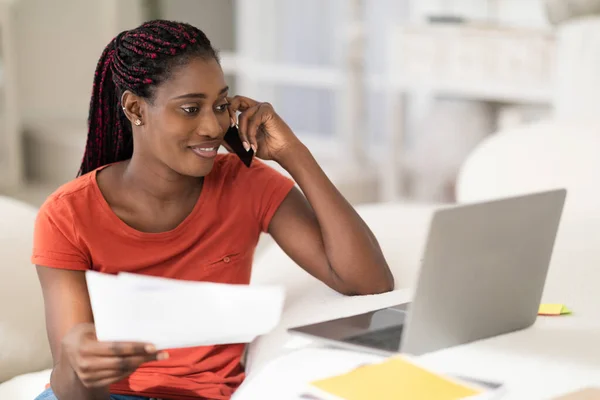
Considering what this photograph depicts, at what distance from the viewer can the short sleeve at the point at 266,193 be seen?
5.30 feet

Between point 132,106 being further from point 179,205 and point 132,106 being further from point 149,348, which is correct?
point 149,348

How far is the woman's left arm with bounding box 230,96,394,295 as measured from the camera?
1567mm

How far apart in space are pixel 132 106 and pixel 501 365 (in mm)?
707

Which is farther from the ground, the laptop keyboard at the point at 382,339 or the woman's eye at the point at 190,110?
the woman's eye at the point at 190,110

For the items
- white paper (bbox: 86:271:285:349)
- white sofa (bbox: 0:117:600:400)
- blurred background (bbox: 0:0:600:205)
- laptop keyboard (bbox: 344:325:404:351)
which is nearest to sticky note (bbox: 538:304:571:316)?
white sofa (bbox: 0:117:600:400)

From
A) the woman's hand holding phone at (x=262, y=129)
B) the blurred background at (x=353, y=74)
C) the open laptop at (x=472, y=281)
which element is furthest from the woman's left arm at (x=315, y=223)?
the blurred background at (x=353, y=74)

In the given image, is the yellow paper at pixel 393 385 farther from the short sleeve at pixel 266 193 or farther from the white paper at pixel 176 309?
the short sleeve at pixel 266 193

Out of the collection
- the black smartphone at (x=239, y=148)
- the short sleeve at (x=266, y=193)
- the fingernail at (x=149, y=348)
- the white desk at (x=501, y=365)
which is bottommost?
the white desk at (x=501, y=365)

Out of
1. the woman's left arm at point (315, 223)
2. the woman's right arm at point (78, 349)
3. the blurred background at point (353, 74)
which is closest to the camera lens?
the woman's right arm at point (78, 349)

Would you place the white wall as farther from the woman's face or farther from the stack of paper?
the stack of paper

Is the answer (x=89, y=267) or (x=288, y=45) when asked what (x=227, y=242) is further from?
(x=288, y=45)

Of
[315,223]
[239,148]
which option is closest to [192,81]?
[239,148]

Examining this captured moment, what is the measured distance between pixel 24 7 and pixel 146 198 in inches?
148

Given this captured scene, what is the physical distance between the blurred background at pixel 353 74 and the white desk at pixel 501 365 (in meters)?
1.95
